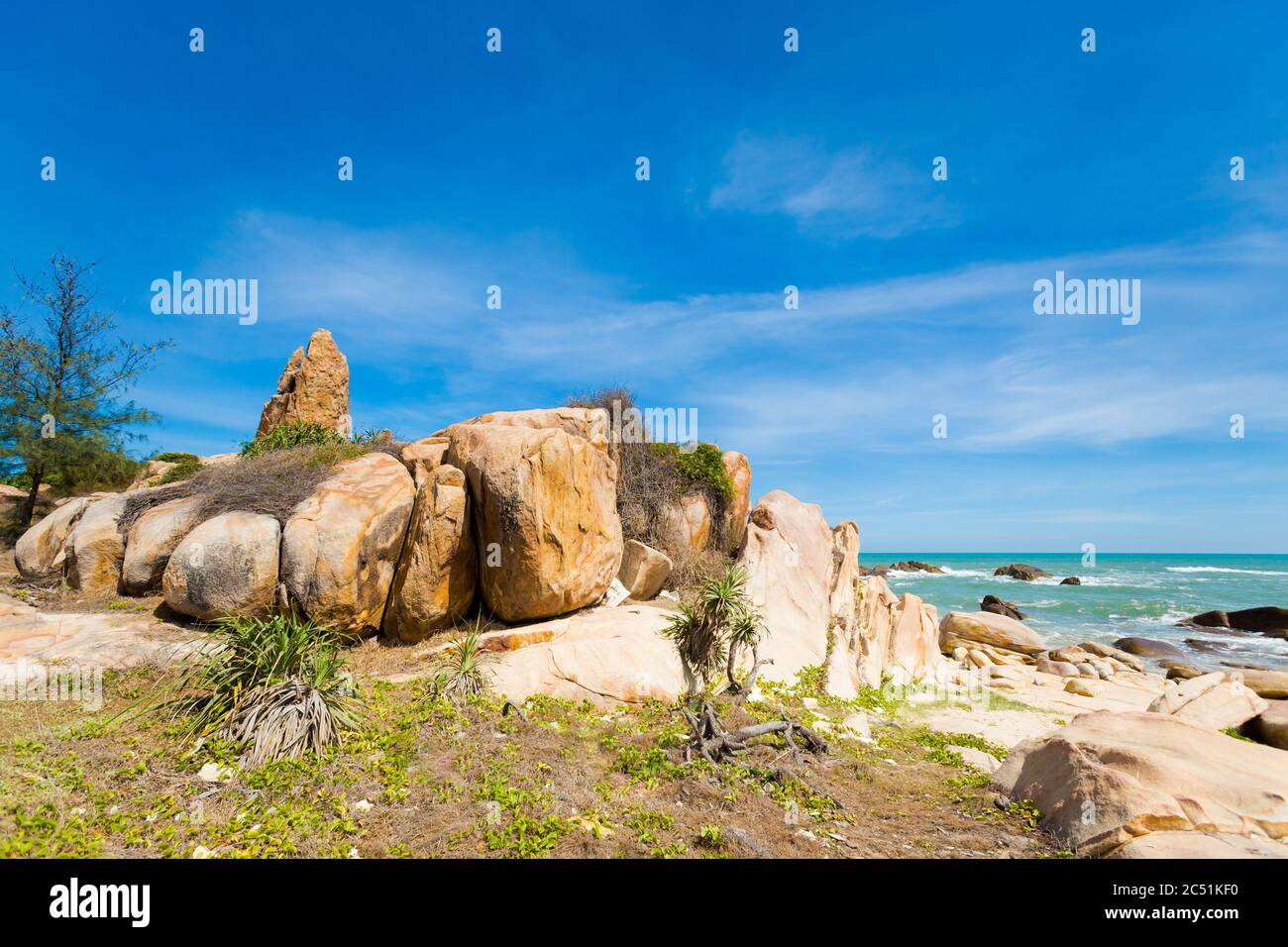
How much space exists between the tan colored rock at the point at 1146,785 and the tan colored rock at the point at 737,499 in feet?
40.6

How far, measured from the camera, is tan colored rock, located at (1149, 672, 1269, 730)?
13.3 metres

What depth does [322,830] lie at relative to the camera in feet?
20.7

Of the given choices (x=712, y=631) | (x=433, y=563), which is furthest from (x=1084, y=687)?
(x=433, y=563)

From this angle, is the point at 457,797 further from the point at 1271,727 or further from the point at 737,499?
the point at 1271,727

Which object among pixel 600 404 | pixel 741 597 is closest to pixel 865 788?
pixel 741 597

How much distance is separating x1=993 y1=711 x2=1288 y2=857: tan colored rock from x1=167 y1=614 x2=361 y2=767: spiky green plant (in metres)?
9.20

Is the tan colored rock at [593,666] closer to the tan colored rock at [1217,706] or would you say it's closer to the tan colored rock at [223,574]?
the tan colored rock at [223,574]

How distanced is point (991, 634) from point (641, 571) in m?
21.1

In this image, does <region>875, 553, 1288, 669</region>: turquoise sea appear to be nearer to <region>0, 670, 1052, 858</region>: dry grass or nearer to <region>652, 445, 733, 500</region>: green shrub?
<region>652, 445, 733, 500</region>: green shrub

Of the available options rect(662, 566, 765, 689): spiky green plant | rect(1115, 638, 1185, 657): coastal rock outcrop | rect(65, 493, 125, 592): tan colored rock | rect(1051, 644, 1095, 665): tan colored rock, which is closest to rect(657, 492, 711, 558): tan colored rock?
rect(662, 566, 765, 689): spiky green plant

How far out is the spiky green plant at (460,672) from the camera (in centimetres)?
983

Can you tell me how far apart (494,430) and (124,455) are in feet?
61.0

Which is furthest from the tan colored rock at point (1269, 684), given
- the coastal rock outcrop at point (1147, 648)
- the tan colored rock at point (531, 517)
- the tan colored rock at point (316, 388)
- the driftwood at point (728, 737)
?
the tan colored rock at point (316, 388)
